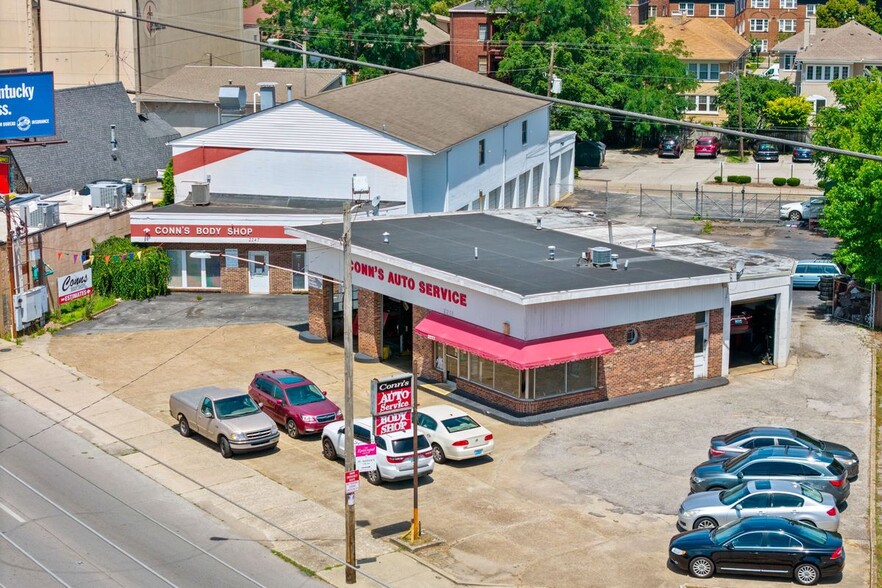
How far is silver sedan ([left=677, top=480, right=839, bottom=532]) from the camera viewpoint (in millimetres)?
32281

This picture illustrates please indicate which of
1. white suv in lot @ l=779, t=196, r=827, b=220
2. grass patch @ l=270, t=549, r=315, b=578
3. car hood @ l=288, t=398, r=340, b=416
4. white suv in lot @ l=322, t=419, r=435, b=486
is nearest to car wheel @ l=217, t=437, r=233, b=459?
car hood @ l=288, t=398, r=340, b=416

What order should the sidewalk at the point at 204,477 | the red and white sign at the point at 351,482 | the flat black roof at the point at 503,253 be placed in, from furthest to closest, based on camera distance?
1. the flat black roof at the point at 503,253
2. the sidewalk at the point at 204,477
3. the red and white sign at the point at 351,482

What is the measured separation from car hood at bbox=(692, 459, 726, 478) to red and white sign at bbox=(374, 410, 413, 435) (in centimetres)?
858

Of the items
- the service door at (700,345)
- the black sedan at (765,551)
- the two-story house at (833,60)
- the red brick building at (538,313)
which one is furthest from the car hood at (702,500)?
the two-story house at (833,60)

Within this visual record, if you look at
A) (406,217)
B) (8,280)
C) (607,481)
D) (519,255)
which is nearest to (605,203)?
(406,217)

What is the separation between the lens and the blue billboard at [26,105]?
57.7m

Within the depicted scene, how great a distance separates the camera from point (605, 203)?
82750 millimetres

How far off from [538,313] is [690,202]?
1705 inches

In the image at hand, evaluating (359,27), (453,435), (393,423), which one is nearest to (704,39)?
Result: (359,27)

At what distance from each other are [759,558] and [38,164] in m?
51.4

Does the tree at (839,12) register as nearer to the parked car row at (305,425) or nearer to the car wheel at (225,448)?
the parked car row at (305,425)

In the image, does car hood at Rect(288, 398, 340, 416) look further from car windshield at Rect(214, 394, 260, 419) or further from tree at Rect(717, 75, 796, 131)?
tree at Rect(717, 75, 796, 131)

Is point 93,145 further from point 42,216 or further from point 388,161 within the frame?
point 388,161

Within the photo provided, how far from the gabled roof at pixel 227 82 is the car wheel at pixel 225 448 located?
48452mm
